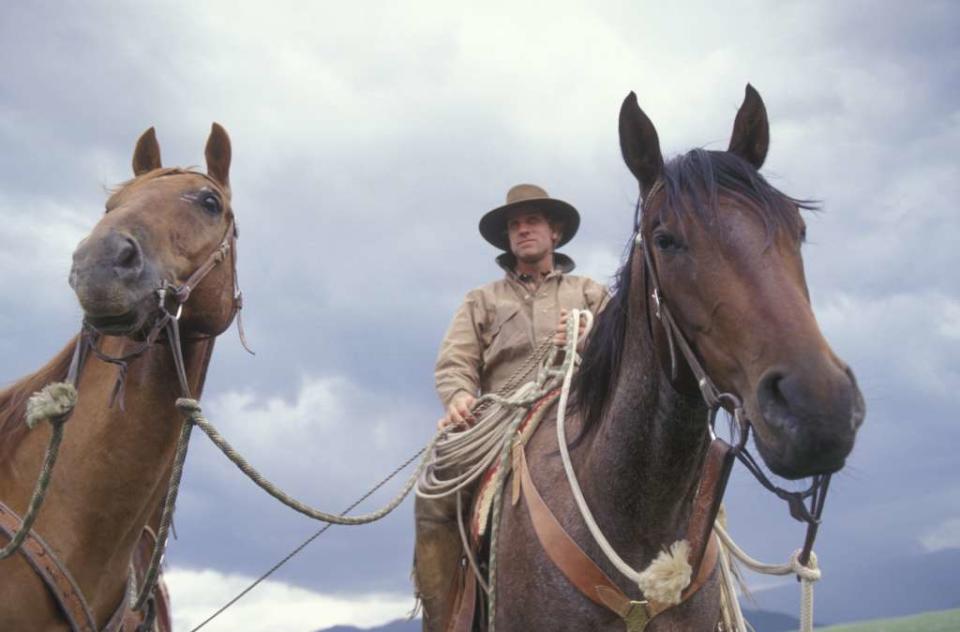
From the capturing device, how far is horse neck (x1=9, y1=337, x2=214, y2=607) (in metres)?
4.31

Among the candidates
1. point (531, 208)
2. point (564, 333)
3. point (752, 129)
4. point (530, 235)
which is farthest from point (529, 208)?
point (752, 129)

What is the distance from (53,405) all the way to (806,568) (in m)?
3.67

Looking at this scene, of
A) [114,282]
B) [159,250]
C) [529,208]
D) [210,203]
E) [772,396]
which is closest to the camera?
[772,396]

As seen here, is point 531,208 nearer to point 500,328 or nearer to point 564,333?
point 500,328

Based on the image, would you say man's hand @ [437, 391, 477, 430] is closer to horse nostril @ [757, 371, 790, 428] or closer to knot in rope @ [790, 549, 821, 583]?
knot in rope @ [790, 549, 821, 583]

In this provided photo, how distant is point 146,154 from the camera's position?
5422 millimetres

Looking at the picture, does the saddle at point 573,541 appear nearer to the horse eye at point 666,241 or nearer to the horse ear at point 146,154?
the horse eye at point 666,241

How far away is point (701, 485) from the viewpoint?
3.77 meters

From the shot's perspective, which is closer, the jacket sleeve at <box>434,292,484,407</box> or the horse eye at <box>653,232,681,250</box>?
the horse eye at <box>653,232,681,250</box>

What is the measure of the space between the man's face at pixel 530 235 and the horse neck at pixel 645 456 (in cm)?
283

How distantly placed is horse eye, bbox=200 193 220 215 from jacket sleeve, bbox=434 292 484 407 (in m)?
2.27

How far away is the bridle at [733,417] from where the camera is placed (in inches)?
125

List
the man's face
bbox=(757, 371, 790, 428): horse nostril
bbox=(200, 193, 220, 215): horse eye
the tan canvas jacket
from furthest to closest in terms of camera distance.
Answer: the man's face
the tan canvas jacket
bbox=(200, 193, 220, 215): horse eye
bbox=(757, 371, 790, 428): horse nostril

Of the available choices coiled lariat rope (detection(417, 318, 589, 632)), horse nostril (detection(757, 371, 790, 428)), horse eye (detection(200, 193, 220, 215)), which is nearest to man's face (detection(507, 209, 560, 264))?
coiled lariat rope (detection(417, 318, 589, 632))
